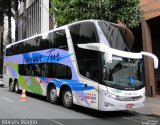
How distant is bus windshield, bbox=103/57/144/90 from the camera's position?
13969mm

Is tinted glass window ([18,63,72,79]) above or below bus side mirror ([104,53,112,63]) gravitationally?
below

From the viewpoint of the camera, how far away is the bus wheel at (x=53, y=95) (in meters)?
18.3

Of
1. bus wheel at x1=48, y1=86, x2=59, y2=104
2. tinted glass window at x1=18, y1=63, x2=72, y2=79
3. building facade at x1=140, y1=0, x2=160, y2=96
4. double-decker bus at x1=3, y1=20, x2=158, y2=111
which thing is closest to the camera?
double-decker bus at x1=3, y1=20, x2=158, y2=111

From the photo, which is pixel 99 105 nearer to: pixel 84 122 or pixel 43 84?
pixel 84 122

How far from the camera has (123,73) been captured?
563 inches

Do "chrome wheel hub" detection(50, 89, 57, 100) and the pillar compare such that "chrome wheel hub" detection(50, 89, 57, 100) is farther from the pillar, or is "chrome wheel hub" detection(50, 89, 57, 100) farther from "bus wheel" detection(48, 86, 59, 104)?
the pillar

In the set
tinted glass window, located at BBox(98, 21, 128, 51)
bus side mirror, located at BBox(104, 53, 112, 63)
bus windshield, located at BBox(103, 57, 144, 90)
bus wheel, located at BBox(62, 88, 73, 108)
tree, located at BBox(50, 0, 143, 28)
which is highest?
tree, located at BBox(50, 0, 143, 28)

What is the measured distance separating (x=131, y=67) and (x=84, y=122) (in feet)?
10.9

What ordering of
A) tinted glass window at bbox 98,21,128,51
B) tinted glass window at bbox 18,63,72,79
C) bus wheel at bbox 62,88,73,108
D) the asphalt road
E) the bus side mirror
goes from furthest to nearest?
tinted glass window at bbox 18,63,72,79, bus wheel at bbox 62,88,73,108, tinted glass window at bbox 98,21,128,51, the bus side mirror, the asphalt road

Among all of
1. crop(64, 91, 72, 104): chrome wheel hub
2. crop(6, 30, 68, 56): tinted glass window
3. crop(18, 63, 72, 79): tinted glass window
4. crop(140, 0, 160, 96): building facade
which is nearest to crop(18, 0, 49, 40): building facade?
crop(6, 30, 68, 56): tinted glass window

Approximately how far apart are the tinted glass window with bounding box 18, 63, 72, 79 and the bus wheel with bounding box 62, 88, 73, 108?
2.32 ft

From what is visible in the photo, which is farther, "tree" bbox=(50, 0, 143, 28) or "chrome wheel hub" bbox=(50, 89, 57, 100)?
"tree" bbox=(50, 0, 143, 28)

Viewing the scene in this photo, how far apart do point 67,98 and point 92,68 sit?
2.94 meters

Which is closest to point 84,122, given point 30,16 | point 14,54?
point 14,54
